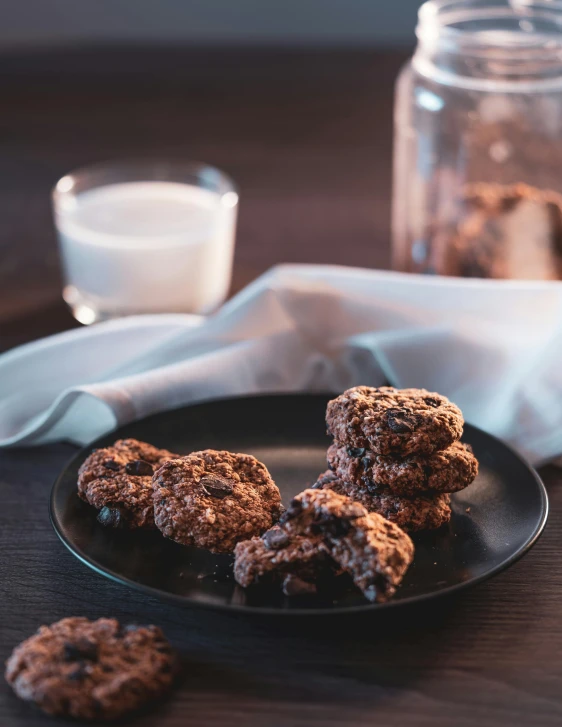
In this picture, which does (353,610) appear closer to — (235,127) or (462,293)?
(462,293)

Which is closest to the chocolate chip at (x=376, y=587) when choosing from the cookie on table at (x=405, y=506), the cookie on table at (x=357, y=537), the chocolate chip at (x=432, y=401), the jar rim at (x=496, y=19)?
the cookie on table at (x=357, y=537)

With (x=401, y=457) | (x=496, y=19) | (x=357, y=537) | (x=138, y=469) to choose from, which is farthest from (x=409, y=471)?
(x=496, y=19)

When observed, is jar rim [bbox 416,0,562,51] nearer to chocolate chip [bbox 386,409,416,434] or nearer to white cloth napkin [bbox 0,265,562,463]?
white cloth napkin [bbox 0,265,562,463]

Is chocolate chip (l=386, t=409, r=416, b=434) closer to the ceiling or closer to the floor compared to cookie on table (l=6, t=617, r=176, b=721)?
closer to the ceiling

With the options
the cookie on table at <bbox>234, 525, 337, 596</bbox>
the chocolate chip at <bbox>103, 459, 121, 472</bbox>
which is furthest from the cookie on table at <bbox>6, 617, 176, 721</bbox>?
the chocolate chip at <bbox>103, 459, 121, 472</bbox>

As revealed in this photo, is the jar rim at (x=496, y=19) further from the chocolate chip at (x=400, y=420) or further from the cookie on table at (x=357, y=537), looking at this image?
the cookie on table at (x=357, y=537)
